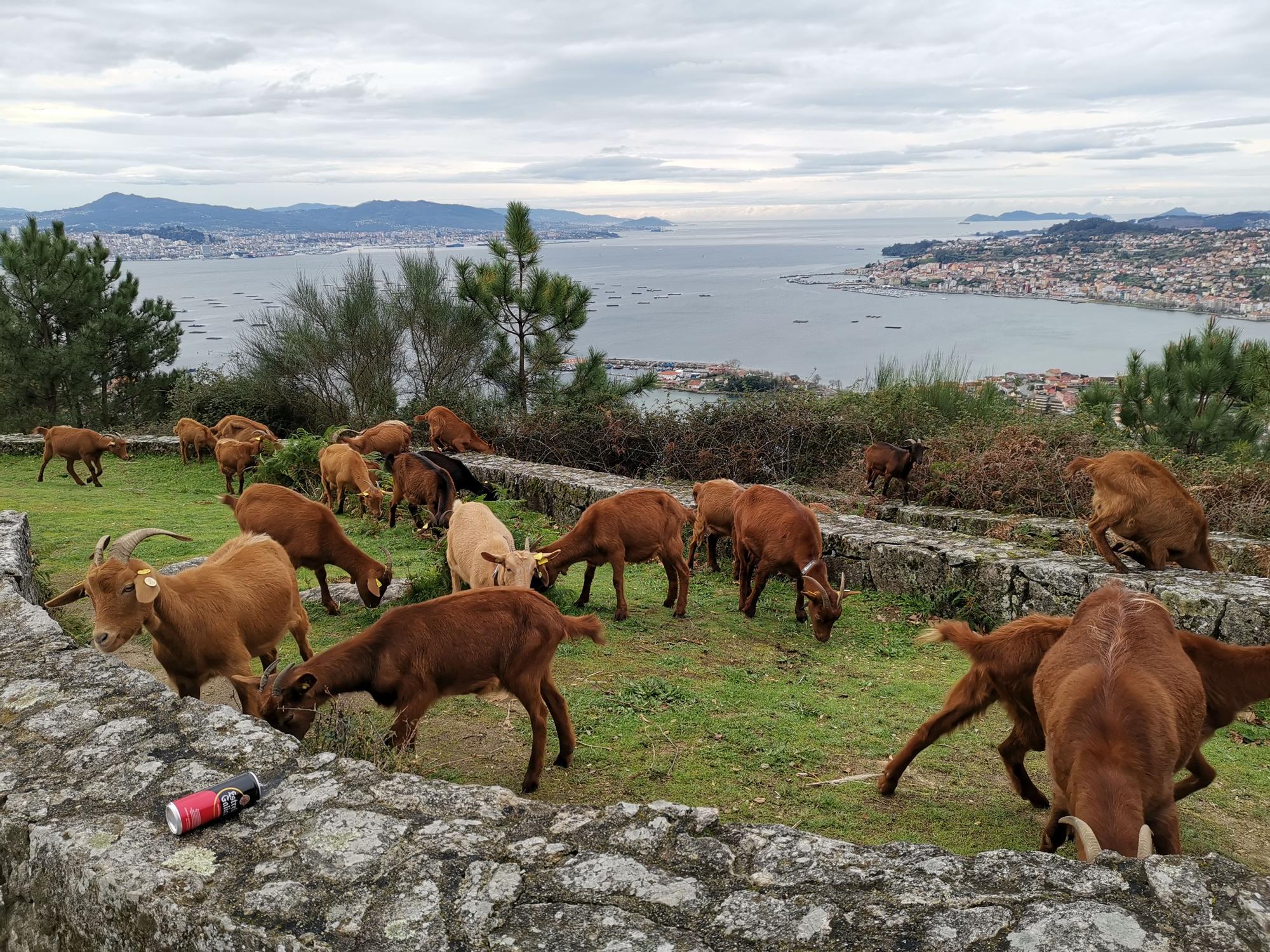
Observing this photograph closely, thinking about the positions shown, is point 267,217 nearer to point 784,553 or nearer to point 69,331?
point 69,331

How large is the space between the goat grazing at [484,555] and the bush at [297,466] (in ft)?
19.1

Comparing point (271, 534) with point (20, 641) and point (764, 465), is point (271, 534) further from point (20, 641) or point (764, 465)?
point (764, 465)

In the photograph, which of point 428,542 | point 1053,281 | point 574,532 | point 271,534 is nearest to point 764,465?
point 428,542

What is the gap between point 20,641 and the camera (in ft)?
16.4

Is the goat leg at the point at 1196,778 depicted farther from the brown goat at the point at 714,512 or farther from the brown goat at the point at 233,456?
the brown goat at the point at 233,456

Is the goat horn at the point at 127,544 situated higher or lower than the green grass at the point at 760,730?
higher

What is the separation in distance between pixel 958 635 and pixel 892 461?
7.25m

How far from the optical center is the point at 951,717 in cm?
477

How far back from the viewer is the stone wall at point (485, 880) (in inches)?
103

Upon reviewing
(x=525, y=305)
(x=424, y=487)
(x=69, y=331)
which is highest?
(x=525, y=305)

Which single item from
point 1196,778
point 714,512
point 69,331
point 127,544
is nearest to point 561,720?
point 127,544

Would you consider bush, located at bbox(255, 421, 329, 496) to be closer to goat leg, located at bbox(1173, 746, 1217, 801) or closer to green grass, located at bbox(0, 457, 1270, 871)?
green grass, located at bbox(0, 457, 1270, 871)

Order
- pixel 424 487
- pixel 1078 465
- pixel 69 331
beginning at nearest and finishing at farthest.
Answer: pixel 1078 465, pixel 424 487, pixel 69 331

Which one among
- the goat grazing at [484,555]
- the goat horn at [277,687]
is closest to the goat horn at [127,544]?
the goat horn at [277,687]
